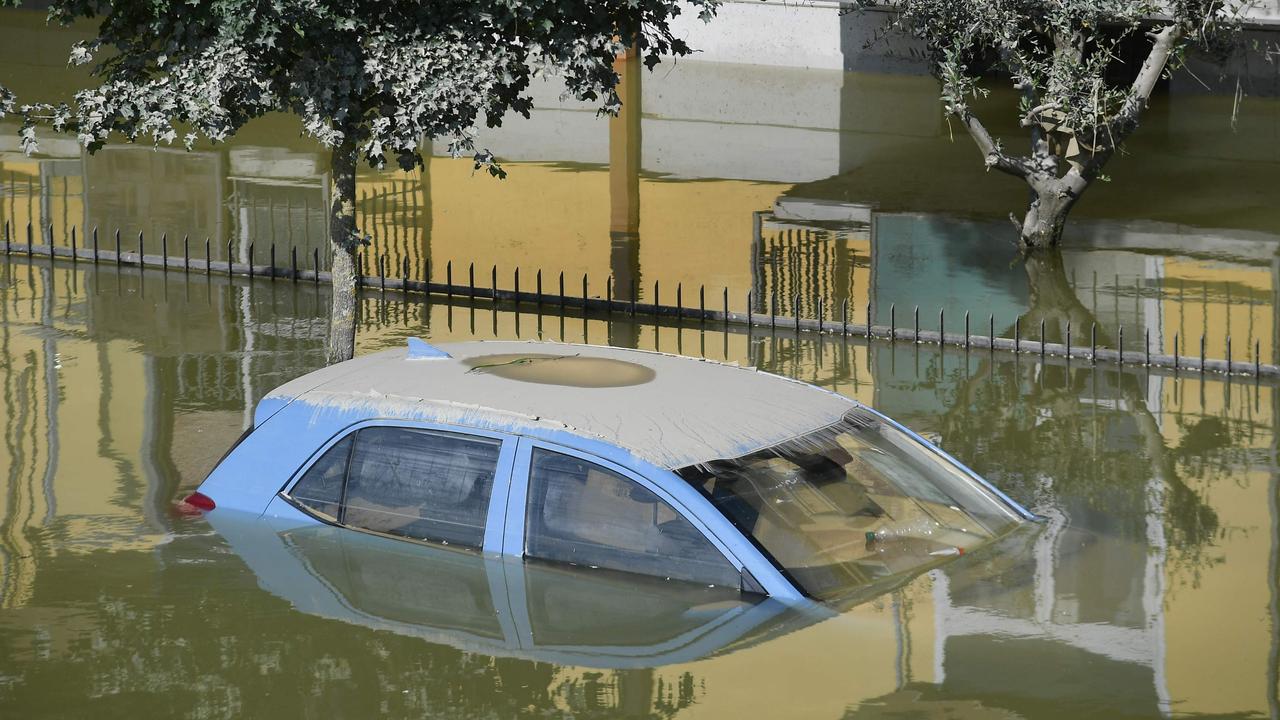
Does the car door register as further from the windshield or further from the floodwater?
the windshield

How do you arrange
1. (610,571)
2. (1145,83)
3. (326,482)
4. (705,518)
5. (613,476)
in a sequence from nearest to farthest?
(705,518), (613,476), (610,571), (326,482), (1145,83)

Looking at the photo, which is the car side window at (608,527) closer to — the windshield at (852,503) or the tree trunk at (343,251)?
the windshield at (852,503)

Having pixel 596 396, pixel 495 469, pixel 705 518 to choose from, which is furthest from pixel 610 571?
pixel 596 396

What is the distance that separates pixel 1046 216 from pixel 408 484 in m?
10.3

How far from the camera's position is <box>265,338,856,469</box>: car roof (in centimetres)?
718

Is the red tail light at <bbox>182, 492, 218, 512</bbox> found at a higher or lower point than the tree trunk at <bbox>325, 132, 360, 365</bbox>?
lower

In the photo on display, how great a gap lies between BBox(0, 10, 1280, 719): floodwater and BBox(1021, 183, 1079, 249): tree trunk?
41 cm

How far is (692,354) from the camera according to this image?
41.7ft

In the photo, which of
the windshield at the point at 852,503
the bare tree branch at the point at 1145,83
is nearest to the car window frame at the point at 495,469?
the windshield at the point at 852,503

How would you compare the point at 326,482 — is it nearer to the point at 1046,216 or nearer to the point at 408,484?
the point at 408,484

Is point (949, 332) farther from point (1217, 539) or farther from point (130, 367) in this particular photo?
point (130, 367)

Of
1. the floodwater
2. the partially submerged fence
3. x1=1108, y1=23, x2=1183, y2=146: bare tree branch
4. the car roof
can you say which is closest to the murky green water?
the floodwater

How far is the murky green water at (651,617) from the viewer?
257 inches

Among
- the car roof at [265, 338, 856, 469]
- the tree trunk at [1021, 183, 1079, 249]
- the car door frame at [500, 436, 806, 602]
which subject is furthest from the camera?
the tree trunk at [1021, 183, 1079, 249]
